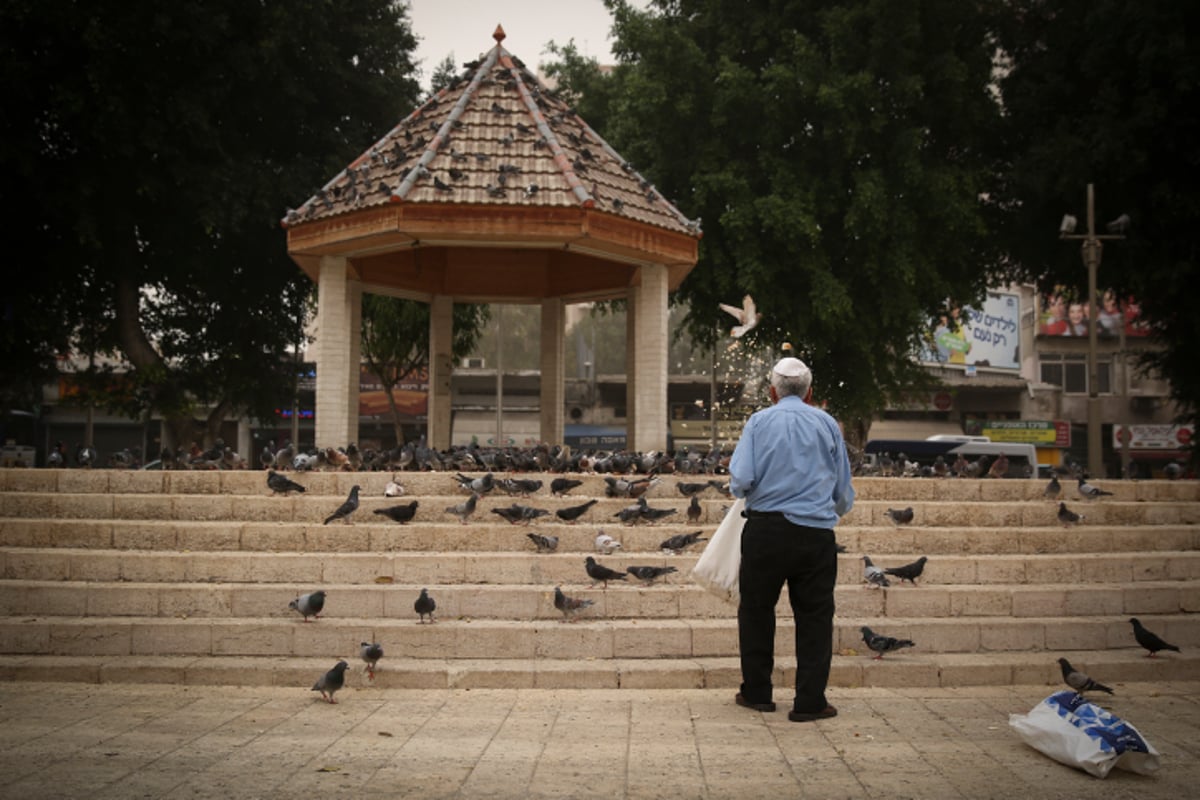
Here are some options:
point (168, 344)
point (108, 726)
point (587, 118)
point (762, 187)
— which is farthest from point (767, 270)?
point (108, 726)

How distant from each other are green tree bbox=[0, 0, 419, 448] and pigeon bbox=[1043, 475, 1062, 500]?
15050mm

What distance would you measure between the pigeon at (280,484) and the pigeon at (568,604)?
352cm

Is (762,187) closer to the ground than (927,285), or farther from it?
farther from it

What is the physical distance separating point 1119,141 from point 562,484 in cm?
1416

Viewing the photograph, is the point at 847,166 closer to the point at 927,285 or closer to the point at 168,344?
the point at 927,285

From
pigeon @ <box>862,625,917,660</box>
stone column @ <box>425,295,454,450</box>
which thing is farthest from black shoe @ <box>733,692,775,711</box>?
stone column @ <box>425,295,454,450</box>

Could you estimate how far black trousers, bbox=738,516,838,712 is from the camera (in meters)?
6.03

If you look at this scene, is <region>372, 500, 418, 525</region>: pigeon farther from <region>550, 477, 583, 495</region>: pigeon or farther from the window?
the window

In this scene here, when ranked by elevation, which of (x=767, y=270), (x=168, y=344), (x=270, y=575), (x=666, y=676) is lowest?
(x=666, y=676)

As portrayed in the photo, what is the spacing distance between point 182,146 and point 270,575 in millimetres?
13389

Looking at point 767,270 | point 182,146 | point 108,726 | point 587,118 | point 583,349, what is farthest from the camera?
point 583,349

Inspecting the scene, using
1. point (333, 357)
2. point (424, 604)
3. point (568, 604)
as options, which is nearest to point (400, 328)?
point (333, 357)

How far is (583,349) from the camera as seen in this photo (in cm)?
5100

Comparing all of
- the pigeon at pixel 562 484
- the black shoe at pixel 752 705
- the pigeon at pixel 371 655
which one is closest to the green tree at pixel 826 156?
the pigeon at pixel 562 484
